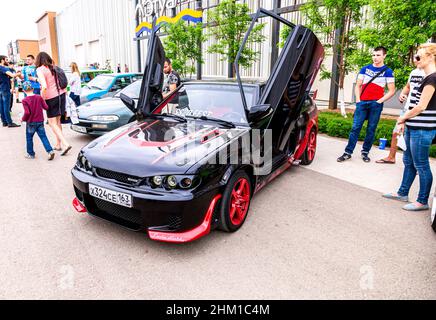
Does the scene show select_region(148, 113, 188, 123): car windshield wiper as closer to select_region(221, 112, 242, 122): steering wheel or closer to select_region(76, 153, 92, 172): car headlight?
select_region(221, 112, 242, 122): steering wheel

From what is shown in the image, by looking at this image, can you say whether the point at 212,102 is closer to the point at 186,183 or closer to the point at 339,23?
the point at 186,183

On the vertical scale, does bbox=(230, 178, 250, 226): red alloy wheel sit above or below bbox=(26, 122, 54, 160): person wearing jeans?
below

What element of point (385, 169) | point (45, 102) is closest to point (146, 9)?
point (45, 102)

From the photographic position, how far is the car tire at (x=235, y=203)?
3.06 m

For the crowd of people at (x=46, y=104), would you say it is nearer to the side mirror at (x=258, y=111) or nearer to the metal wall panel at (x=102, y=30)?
the side mirror at (x=258, y=111)

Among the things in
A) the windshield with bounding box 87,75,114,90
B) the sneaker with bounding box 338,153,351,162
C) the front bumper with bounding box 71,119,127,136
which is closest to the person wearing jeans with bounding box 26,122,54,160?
the front bumper with bounding box 71,119,127,136

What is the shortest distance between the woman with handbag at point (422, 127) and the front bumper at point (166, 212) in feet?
7.99

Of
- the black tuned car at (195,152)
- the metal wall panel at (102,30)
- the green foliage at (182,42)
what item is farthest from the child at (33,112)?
the metal wall panel at (102,30)

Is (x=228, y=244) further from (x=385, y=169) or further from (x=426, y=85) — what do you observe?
(x=385, y=169)

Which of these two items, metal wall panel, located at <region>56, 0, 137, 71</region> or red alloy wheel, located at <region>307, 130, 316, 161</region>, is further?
metal wall panel, located at <region>56, 0, 137, 71</region>

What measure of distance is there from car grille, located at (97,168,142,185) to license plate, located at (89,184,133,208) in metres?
0.13

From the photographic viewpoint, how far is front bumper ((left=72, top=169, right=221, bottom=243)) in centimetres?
267

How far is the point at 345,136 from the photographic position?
782 cm
